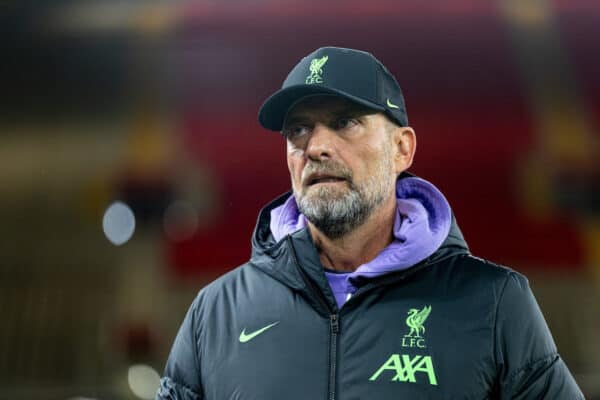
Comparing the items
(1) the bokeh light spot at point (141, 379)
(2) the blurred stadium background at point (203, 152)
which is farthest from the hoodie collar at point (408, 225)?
(1) the bokeh light spot at point (141, 379)

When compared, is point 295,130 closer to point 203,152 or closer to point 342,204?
point 342,204

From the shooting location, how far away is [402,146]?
84 centimetres

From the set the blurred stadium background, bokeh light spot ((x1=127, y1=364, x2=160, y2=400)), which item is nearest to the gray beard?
the blurred stadium background

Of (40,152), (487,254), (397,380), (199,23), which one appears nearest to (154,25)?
(199,23)

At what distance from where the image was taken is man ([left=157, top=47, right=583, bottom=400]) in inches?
27.8

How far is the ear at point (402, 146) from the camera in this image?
2.73 feet

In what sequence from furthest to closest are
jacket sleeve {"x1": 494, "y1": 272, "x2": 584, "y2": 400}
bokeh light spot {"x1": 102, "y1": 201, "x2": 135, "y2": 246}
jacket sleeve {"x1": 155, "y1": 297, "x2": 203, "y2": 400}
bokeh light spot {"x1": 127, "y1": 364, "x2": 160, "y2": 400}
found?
1. bokeh light spot {"x1": 102, "y1": 201, "x2": 135, "y2": 246}
2. bokeh light spot {"x1": 127, "y1": 364, "x2": 160, "y2": 400}
3. jacket sleeve {"x1": 155, "y1": 297, "x2": 203, "y2": 400}
4. jacket sleeve {"x1": 494, "y1": 272, "x2": 584, "y2": 400}

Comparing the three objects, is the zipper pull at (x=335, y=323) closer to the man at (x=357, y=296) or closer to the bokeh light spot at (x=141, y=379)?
the man at (x=357, y=296)

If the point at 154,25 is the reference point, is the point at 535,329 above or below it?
below

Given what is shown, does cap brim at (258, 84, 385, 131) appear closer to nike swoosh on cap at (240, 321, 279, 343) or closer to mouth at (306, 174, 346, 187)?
mouth at (306, 174, 346, 187)

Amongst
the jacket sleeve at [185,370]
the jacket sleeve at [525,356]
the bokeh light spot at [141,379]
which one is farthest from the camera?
the bokeh light spot at [141,379]

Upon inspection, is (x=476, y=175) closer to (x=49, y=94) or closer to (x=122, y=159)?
(x=122, y=159)

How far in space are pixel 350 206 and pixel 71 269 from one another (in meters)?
1.66

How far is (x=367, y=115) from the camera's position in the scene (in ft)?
2.59
